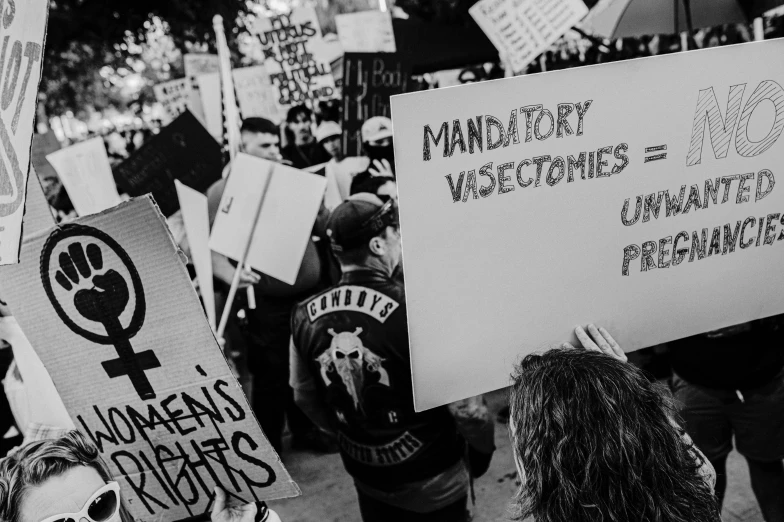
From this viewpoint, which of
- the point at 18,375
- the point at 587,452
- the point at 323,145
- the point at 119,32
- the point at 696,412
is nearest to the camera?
the point at 587,452

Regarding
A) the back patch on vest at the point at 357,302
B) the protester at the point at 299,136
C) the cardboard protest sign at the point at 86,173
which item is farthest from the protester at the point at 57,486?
the protester at the point at 299,136

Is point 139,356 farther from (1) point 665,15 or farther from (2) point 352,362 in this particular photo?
(1) point 665,15

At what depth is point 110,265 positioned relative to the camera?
136 cm

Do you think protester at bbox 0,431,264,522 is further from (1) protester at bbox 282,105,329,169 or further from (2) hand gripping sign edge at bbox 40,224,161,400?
(1) protester at bbox 282,105,329,169

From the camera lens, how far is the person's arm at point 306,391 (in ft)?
7.66

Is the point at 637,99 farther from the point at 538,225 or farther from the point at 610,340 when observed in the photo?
the point at 610,340

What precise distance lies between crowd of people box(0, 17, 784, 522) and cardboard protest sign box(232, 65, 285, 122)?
82 cm

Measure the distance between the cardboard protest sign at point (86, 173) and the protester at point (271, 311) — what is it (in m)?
0.73

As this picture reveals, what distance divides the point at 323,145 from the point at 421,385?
11.6 feet

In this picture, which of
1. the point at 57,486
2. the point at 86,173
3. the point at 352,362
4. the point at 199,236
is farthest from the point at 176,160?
the point at 57,486

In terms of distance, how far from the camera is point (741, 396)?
236cm

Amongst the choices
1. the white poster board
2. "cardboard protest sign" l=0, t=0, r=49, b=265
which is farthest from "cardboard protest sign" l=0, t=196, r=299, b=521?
the white poster board

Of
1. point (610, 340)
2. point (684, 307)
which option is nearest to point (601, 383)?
point (610, 340)

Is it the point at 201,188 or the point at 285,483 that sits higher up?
the point at 201,188
